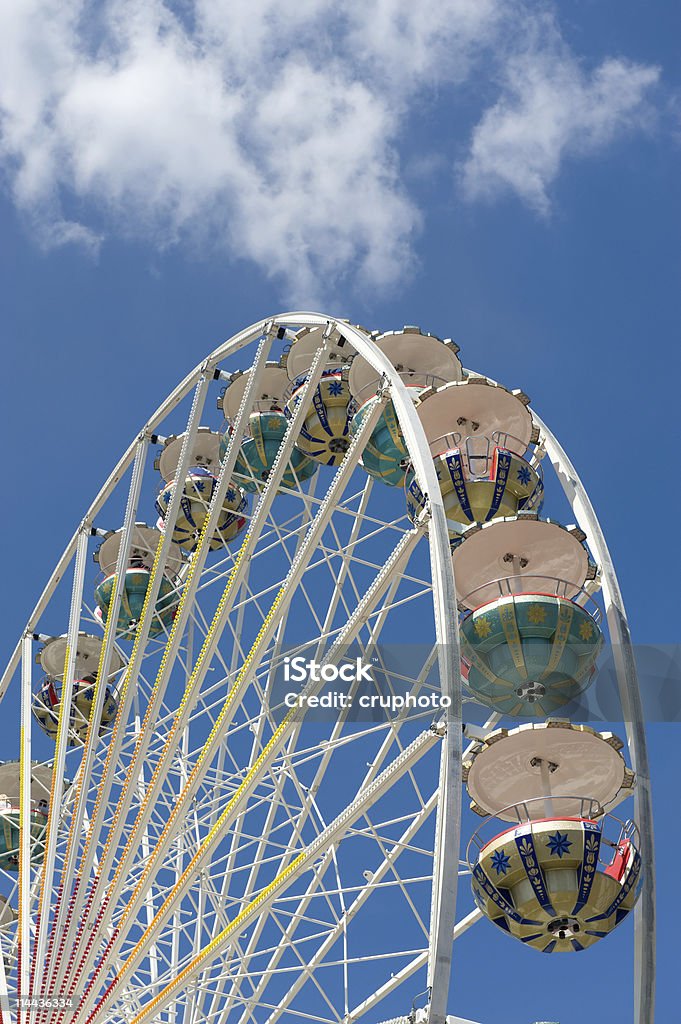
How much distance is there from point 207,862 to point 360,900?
191 centimetres

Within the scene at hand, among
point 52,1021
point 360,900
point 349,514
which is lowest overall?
point 52,1021

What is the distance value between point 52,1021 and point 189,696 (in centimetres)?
400

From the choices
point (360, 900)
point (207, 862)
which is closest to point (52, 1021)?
point (207, 862)

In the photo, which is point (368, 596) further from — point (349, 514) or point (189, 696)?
point (189, 696)

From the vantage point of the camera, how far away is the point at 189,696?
15508 mm

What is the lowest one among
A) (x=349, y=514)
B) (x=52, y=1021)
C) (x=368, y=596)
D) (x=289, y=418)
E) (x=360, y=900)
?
(x=52, y=1021)

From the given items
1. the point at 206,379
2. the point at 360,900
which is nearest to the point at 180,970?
the point at 360,900

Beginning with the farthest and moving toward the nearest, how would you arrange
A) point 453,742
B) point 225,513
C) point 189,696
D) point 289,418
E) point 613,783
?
1. point 225,513
2. point 289,418
3. point 189,696
4. point 613,783
5. point 453,742

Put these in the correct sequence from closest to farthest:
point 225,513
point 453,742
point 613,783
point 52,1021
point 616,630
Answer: point 453,742, point 613,783, point 616,630, point 52,1021, point 225,513

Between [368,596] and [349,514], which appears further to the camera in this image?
[349,514]

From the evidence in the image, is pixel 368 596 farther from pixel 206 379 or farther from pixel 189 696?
pixel 206 379

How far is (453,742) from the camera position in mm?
10391

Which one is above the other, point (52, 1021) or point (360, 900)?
point (360, 900)

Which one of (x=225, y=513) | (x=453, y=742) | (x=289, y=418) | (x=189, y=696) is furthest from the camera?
(x=225, y=513)
